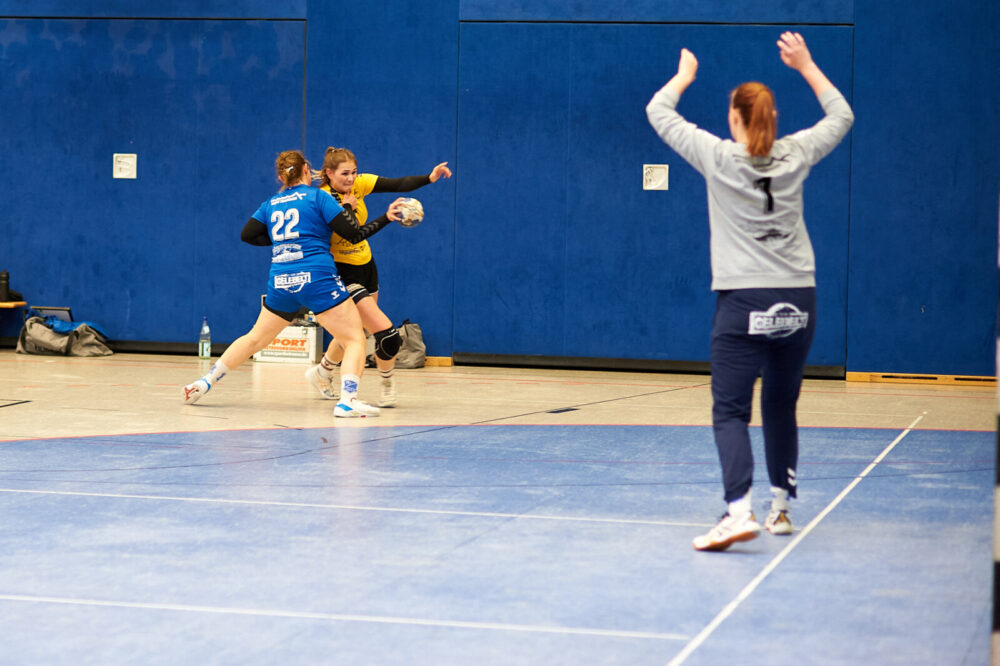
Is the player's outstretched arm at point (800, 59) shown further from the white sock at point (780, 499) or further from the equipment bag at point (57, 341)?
the equipment bag at point (57, 341)

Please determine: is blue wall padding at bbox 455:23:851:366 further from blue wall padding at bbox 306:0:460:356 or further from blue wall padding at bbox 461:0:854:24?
blue wall padding at bbox 306:0:460:356

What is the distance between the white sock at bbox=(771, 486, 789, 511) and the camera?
4688 mm

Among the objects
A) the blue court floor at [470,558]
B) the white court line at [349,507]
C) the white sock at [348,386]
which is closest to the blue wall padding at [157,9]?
the white sock at [348,386]

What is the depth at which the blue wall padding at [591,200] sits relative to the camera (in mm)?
12508

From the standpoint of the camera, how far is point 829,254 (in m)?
12.4

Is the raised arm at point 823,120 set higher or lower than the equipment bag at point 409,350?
higher

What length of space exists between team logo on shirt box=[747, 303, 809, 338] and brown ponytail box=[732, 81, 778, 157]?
0.57 meters

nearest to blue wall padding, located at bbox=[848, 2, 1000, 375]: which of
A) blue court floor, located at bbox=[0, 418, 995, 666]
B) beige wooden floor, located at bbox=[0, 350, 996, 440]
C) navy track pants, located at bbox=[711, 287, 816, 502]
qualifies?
beige wooden floor, located at bbox=[0, 350, 996, 440]

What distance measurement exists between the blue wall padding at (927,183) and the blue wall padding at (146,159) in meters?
6.14

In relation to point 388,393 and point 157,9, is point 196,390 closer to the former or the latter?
point 388,393

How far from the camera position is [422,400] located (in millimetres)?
9508

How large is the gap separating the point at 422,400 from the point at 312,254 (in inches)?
70.7

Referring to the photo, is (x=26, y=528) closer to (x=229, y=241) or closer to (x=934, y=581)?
(x=934, y=581)

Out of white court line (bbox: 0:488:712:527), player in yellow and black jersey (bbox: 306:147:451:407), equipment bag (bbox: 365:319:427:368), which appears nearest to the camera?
white court line (bbox: 0:488:712:527)
